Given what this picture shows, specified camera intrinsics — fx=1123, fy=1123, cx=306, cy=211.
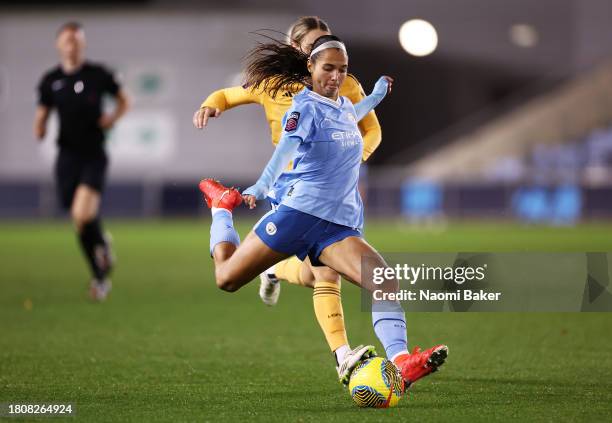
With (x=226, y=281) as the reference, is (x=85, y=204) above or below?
below

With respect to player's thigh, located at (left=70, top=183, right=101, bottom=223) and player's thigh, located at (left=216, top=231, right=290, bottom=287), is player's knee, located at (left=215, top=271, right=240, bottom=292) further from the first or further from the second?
player's thigh, located at (left=70, top=183, right=101, bottom=223)

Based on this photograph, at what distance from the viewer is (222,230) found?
6.01 metres

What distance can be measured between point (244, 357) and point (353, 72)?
26.2 m

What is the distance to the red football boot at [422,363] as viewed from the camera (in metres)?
5.34

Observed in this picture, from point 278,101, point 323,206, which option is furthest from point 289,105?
point 323,206

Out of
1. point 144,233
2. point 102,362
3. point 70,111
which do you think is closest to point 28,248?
point 144,233

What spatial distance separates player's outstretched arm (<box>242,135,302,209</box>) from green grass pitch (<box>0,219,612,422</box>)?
1.03 meters

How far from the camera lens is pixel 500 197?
27.9 meters

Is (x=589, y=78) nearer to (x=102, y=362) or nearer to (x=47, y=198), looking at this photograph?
(x=47, y=198)

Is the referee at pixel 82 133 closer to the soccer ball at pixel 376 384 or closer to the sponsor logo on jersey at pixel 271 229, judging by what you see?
the sponsor logo on jersey at pixel 271 229

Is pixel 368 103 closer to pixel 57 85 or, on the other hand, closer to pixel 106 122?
pixel 106 122

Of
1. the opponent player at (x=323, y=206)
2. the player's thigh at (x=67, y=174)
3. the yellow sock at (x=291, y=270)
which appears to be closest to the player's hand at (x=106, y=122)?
the player's thigh at (x=67, y=174)

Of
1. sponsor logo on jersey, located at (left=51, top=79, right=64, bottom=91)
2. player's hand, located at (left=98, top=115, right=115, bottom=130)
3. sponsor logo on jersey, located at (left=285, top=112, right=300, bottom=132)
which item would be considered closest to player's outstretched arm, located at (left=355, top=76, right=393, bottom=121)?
sponsor logo on jersey, located at (left=285, top=112, right=300, bottom=132)

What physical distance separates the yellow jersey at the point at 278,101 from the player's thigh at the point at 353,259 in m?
0.85
